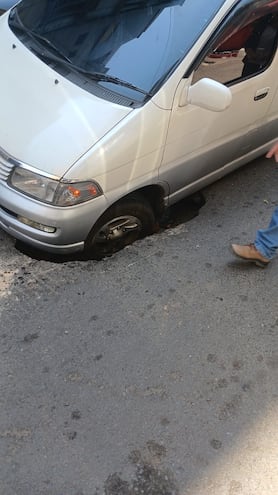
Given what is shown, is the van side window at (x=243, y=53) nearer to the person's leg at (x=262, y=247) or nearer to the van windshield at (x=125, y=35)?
the van windshield at (x=125, y=35)

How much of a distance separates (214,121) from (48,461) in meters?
2.39

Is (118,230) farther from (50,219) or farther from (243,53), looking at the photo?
(243,53)

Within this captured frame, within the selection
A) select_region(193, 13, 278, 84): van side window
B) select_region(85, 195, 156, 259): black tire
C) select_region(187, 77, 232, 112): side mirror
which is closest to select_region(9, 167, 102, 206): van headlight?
select_region(85, 195, 156, 259): black tire

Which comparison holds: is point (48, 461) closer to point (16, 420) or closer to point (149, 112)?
point (16, 420)

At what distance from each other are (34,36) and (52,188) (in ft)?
4.31

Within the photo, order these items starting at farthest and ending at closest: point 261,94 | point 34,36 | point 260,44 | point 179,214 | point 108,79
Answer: point 179,214, point 261,94, point 260,44, point 34,36, point 108,79

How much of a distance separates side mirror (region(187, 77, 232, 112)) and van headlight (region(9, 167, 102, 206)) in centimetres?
82

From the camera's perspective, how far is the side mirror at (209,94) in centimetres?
299

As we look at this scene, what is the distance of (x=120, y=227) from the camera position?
3.36 m

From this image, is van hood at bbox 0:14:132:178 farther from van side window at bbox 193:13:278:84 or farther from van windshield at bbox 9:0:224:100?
van side window at bbox 193:13:278:84

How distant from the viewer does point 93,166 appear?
112 inches

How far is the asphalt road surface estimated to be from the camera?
219 cm

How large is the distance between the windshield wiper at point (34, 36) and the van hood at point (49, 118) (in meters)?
0.17

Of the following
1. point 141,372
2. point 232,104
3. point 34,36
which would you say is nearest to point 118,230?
point 141,372
